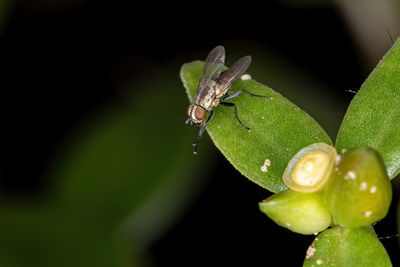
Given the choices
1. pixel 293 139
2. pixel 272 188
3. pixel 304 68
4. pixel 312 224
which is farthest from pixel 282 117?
pixel 304 68

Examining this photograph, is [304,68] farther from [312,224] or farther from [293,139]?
[312,224]

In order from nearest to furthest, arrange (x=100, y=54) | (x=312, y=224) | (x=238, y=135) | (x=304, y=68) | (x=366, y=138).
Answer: (x=312, y=224)
(x=366, y=138)
(x=238, y=135)
(x=304, y=68)
(x=100, y=54)

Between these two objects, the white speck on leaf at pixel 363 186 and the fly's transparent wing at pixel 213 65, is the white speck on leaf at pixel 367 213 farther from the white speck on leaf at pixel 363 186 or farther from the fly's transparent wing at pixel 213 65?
the fly's transparent wing at pixel 213 65

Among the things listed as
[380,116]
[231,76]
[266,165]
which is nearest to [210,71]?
[231,76]

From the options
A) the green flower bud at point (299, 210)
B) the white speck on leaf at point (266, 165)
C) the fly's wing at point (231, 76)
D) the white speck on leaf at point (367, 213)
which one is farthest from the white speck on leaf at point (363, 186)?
the fly's wing at point (231, 76)

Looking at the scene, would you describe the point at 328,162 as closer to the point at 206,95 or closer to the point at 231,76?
the point at 206,95

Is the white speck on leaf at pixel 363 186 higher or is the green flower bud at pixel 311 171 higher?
the white speck on leaf at pixel 363 186
